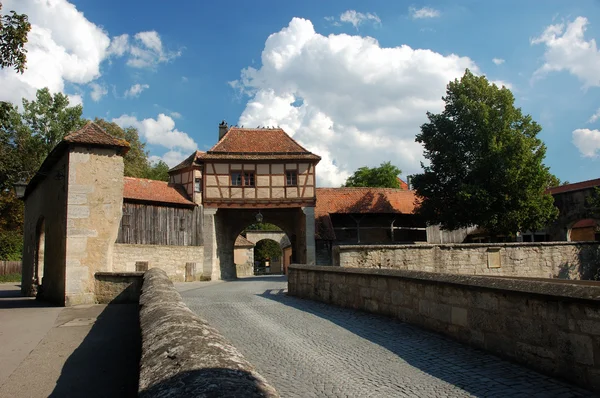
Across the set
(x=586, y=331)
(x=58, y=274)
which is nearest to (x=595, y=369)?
(x=586, y=331)

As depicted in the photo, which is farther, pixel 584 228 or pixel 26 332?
pixel 584 228

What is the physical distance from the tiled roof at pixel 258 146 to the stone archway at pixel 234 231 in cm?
332

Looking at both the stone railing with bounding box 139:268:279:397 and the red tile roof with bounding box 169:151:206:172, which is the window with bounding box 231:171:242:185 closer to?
the red tile roof with bounding box 169:151:206:172

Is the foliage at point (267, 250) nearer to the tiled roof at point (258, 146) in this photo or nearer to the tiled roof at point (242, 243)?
the tiled roof at point (242, 243)

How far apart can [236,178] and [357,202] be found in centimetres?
884

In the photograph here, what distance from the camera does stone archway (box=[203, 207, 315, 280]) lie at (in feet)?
90.5

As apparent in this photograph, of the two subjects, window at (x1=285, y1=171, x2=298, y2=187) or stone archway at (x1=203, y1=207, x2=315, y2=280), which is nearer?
stone archway at (x1=203, y1=207, x2=315, y2=280)

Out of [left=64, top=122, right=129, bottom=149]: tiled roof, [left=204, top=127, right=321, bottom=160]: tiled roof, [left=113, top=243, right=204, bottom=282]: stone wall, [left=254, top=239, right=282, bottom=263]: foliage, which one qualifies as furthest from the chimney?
[left=254, top=239, right=282, bottom=263]: foliage

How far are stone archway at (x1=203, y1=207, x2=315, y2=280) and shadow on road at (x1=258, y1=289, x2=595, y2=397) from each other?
65.8ft

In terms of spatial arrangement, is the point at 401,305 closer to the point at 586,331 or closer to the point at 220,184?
the point at 586,331

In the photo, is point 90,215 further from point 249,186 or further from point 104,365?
point 249,186

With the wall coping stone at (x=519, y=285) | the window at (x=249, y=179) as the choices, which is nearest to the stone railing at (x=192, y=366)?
the wall coping stone at (x=519, y=285)

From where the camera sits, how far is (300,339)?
666cm

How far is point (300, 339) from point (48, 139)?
130 feet
